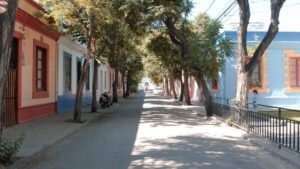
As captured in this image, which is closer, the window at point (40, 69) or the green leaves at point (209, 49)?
the window at point (40, 69)

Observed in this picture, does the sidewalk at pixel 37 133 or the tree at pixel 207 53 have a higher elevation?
the tree at pixel 207 53

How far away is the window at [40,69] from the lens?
2038 centimetres

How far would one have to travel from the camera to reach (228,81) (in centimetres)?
3184

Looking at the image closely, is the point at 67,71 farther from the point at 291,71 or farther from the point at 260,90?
the point at 291,71

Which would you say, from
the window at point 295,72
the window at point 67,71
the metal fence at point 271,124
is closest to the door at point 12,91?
the metal fence at point 271,124

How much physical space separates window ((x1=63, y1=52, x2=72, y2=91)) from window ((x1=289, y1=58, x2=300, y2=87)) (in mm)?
14721

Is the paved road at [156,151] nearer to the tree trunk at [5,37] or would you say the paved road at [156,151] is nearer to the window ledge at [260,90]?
the tree trunk at [5,37]

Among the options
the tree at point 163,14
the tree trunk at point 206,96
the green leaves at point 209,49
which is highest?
the tree at point 163,14

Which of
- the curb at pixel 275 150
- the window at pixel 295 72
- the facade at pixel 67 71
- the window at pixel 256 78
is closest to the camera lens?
the curb at pixel 275 150

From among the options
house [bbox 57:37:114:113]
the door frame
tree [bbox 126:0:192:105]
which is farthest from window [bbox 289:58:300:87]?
the door frame

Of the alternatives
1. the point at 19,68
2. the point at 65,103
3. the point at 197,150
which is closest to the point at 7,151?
the point at 197,150

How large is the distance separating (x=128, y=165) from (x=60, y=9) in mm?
9861

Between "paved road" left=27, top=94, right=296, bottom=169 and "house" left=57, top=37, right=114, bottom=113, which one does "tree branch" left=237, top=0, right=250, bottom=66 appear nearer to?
"paved road" left=27, top=94, right=296, bottom=169

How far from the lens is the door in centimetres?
1683
